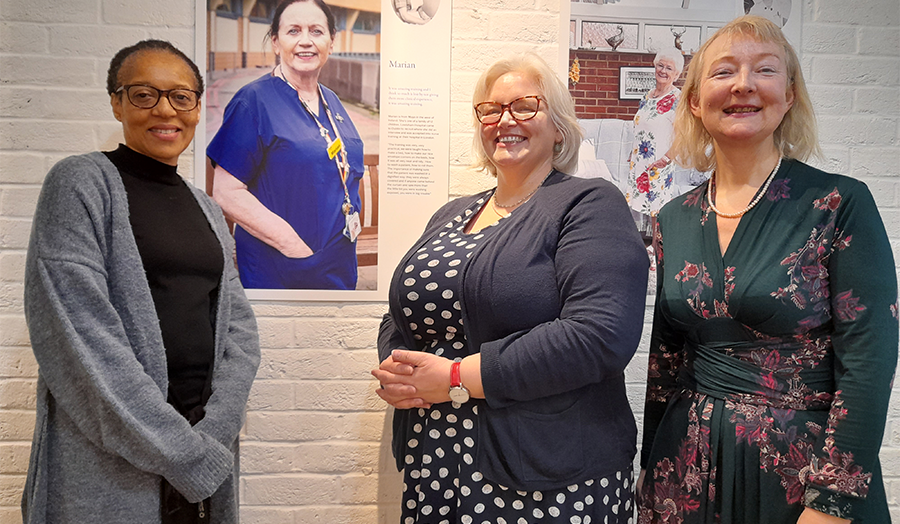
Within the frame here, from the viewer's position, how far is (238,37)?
6.14 feet

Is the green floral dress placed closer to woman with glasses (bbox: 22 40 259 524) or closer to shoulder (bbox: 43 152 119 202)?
woman with glasses (bbox: 22 40 259 524)

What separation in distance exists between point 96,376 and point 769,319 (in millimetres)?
1368

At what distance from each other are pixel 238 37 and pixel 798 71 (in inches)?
62.7

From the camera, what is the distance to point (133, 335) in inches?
49.7

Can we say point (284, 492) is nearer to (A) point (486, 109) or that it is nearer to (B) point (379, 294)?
(B) point (379, 294)

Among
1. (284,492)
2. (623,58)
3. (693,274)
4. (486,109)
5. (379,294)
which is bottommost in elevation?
(284,492)

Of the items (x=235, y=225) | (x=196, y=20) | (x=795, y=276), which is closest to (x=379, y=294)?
(x=235, y=225)

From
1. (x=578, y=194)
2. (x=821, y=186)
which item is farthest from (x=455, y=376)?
(x=821, y=186)

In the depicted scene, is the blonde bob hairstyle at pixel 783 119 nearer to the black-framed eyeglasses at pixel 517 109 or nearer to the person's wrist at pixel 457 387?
the black-framed eyeglasses at pixel 517 109

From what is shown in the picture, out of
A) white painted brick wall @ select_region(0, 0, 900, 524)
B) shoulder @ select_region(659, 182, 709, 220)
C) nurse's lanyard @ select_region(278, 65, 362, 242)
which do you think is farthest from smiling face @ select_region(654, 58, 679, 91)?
nurse's lanyard @ select_region(278, 65, 362, 242)

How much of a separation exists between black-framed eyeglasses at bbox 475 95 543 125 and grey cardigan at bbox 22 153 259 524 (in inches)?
35.4

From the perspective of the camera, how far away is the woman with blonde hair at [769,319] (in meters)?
1.09

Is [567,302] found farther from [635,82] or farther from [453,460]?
[635,82]

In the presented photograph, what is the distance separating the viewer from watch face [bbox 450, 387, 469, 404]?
127 centimetres
